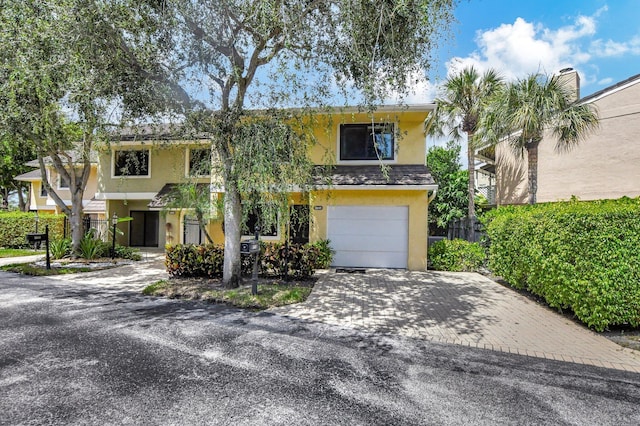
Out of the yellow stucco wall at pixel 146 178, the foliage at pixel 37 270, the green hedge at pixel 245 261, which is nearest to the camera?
the green hedge at pixel 245 261

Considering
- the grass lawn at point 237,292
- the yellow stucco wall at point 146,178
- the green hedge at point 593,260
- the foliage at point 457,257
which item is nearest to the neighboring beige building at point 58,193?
the yellow stucco wall at point 146,178

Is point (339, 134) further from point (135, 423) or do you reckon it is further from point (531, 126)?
point (135, 423)

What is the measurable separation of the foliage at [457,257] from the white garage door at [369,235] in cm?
128

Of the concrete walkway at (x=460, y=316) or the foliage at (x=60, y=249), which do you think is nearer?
the concrete walkway at (x=460, y=316)

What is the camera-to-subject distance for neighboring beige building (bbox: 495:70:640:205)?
42.3 ft

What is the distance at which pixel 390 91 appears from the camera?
7477 mm

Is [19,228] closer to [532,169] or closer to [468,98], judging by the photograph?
[468,98]

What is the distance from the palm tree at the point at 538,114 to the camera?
41.5ft

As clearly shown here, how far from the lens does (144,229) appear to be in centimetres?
1922

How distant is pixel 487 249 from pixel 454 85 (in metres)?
8.42

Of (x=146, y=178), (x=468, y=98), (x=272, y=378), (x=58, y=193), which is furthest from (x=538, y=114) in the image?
(x=58, y=193)

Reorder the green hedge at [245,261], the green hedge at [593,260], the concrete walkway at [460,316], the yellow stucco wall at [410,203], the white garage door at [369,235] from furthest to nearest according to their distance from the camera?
the white garage door at [369,235] < the yellow stucco wall at [410,203] < the green hedge at [245,261] < the green hedge at [593,260] < the concrete walkway at [460,316]

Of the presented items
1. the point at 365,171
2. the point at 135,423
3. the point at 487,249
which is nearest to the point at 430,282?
the point at 487,249

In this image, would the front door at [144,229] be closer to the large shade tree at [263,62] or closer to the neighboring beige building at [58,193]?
the neighboring beige building at [58,193]
